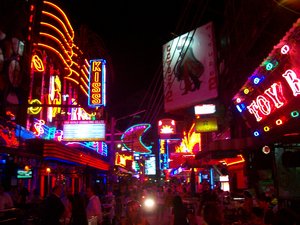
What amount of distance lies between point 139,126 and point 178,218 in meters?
18.8

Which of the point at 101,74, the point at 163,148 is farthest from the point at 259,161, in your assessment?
the point at 163,148

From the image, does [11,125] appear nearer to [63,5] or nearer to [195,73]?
[195,73]

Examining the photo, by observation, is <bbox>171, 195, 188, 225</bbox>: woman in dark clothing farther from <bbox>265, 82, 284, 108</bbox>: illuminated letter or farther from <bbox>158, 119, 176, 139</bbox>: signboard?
<bbox>158, 119, 176, 139</bbox>: signboard

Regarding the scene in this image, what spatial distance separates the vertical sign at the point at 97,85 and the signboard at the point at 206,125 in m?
6.20

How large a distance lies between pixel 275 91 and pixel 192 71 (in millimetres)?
4714

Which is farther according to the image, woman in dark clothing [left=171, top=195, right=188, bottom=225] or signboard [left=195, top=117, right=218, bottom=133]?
signboard [left=195, top=117, right=218, bottom=133]

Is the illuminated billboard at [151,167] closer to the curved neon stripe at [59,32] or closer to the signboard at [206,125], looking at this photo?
the signboard at [206,125]

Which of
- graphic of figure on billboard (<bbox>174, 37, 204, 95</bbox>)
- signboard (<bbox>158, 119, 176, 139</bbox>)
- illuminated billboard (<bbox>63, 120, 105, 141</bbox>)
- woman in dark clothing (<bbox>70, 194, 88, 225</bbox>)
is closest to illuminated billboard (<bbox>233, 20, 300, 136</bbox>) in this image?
graphic of figure on billboard (<bbox>174, 37, 204, 95</bbox>)

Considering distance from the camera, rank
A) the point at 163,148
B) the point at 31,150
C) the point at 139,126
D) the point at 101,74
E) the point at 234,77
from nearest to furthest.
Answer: the point at 31,150 < the point at 234,77 < the point at 101,74 < the point at 139,126 < the point at 163,148

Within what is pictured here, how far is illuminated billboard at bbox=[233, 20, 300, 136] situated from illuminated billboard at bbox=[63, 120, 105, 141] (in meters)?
8.59

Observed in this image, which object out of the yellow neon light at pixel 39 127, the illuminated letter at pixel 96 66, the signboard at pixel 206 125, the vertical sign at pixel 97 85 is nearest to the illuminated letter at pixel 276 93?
the yellow neon light at pixel 39 127

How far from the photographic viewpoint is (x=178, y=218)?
11414 mm

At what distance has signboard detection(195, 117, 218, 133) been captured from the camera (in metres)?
22.0

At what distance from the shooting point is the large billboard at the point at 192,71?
1302cm
